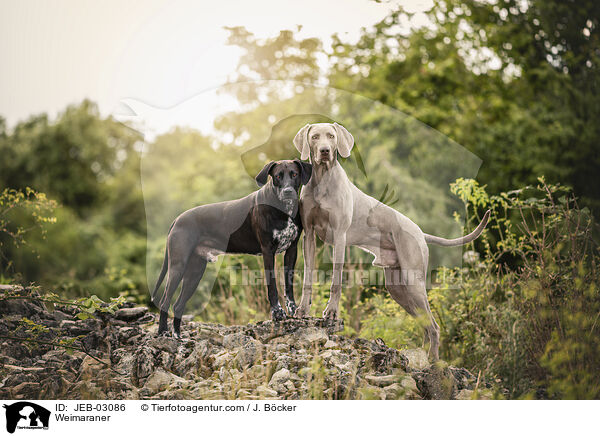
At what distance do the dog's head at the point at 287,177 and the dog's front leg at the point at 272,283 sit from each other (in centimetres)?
49

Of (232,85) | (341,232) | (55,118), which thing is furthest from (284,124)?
(55,118)

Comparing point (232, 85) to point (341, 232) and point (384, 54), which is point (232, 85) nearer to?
point (341, 232)

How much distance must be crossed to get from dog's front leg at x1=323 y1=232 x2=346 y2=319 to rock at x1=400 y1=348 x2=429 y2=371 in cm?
70

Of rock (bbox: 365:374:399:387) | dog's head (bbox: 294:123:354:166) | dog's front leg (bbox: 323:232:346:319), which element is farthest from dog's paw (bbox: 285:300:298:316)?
dog's head (bbox: 294:123:354:166)

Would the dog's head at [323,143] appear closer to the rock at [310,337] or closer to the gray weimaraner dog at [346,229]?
the gray weimaraner dog at [346,229]

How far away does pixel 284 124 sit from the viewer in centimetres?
560

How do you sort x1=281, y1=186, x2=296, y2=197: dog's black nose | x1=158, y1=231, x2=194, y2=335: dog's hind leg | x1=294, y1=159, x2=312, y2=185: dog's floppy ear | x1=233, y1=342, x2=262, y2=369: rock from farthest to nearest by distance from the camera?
x1=158, y1=231, x2=194, y2=335: dog's hind leg
x1=233, y1=342, x2=262, y2=369: rock
x1=294, y1=159, x2=312, y2=185: dog's floppy ear
x1=281, y1=186, x2=296, y2=197: dog's black nose

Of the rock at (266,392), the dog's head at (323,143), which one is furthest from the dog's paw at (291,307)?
the dog's head at (323,143)

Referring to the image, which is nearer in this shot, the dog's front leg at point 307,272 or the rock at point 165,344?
the dog's front leg at point 307,272

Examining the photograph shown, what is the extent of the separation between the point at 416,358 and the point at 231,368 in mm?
1536

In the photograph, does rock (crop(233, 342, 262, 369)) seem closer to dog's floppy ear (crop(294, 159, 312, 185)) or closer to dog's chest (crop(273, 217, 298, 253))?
dog's chest (crop(273, 217, 298, 253))

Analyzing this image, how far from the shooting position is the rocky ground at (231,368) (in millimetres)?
4195

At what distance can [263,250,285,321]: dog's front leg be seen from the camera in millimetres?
4273
